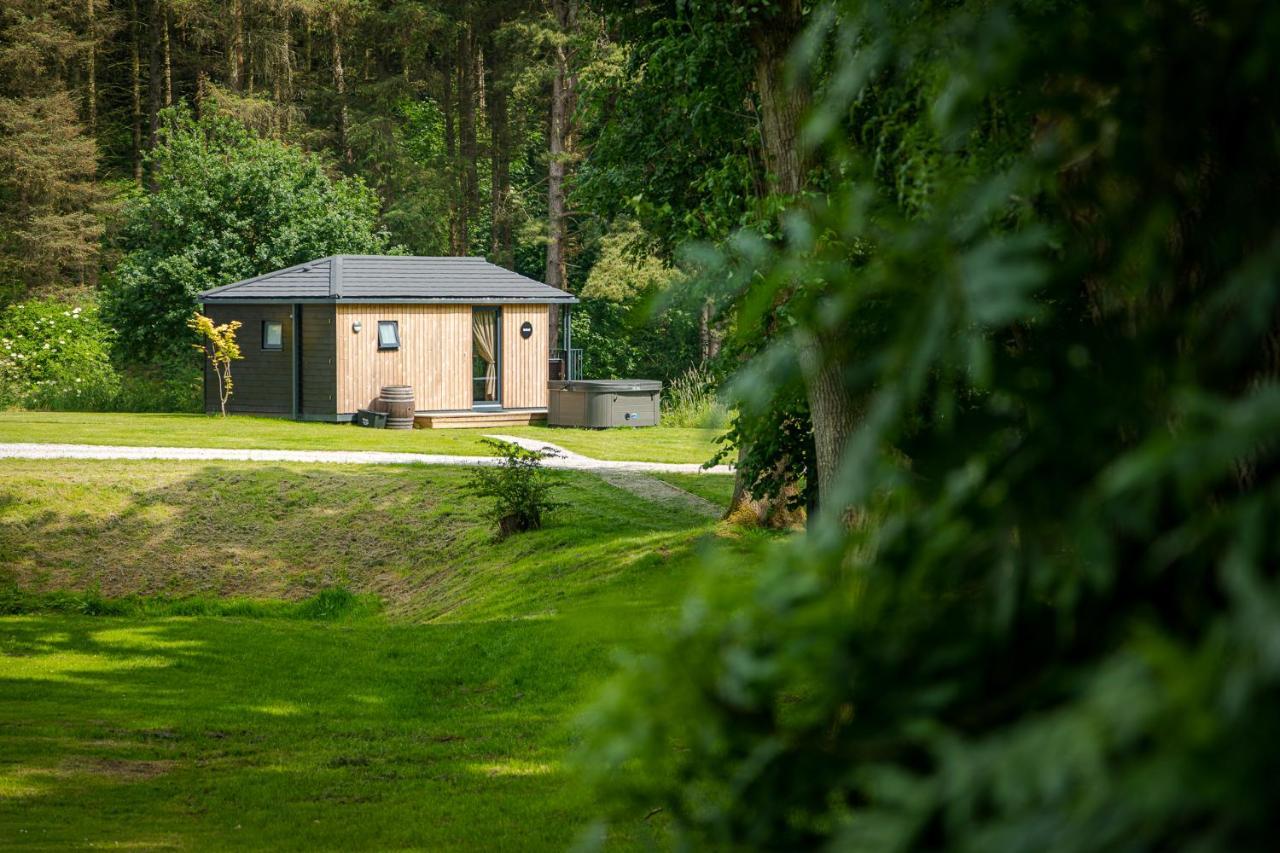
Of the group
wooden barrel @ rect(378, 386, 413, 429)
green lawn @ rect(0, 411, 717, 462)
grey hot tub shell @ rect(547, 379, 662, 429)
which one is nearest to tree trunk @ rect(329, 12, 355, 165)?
wooden barrel @ rect(378, 386, 413, 429)

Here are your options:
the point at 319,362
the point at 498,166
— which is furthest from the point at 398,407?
the point at 498,166

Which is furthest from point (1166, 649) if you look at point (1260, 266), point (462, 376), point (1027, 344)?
point (462, 376)

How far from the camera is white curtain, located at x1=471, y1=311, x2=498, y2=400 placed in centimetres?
3144

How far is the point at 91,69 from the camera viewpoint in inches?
1740

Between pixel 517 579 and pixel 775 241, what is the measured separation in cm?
721

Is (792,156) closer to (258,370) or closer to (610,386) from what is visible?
(610,386)

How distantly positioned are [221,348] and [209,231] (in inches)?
280

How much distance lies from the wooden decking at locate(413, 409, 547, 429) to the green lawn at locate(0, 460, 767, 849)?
9.37 meters

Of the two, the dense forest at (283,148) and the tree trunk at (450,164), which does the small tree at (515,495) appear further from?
the tree trunk at (450,164)

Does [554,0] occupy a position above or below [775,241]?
above

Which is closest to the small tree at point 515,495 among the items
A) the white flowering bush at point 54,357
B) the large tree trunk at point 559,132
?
the large tree trunk at point 559,132

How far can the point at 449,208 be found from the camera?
44.6 metres

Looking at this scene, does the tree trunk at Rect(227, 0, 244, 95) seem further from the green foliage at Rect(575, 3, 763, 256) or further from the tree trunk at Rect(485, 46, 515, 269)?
the green foliage at Rect(575, 3, 763, 256)

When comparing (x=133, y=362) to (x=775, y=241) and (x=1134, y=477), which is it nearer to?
(x=775, y=241)
